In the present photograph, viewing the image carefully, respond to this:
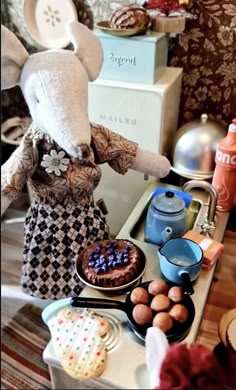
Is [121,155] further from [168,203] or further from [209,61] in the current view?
[209,61]

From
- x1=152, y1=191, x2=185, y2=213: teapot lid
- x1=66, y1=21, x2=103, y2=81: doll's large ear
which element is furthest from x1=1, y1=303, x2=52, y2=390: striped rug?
x1=66, y1=21, x2=103, y2=81: doll's large ear

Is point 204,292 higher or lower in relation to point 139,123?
lower

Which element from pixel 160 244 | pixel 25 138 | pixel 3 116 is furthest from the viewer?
pixel 160 244

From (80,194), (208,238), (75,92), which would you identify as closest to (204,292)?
(208,238)

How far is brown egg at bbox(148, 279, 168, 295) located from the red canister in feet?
1.06

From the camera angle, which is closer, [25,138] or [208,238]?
[25,138]

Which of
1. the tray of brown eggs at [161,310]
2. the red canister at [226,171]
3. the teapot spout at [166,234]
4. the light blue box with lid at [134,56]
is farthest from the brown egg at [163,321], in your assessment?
the light blue box with lid at [134,56]

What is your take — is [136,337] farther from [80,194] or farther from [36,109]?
[36,109]

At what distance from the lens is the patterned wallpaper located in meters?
0.80

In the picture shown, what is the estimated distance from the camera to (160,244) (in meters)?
0.75

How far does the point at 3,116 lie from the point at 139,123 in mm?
383

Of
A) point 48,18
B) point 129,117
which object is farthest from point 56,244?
point 48,18

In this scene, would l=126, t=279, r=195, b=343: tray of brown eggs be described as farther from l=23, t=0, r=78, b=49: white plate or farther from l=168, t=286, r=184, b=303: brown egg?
l=23, t=0, r=78, b=49: white plate

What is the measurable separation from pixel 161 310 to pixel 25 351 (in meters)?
0.38
